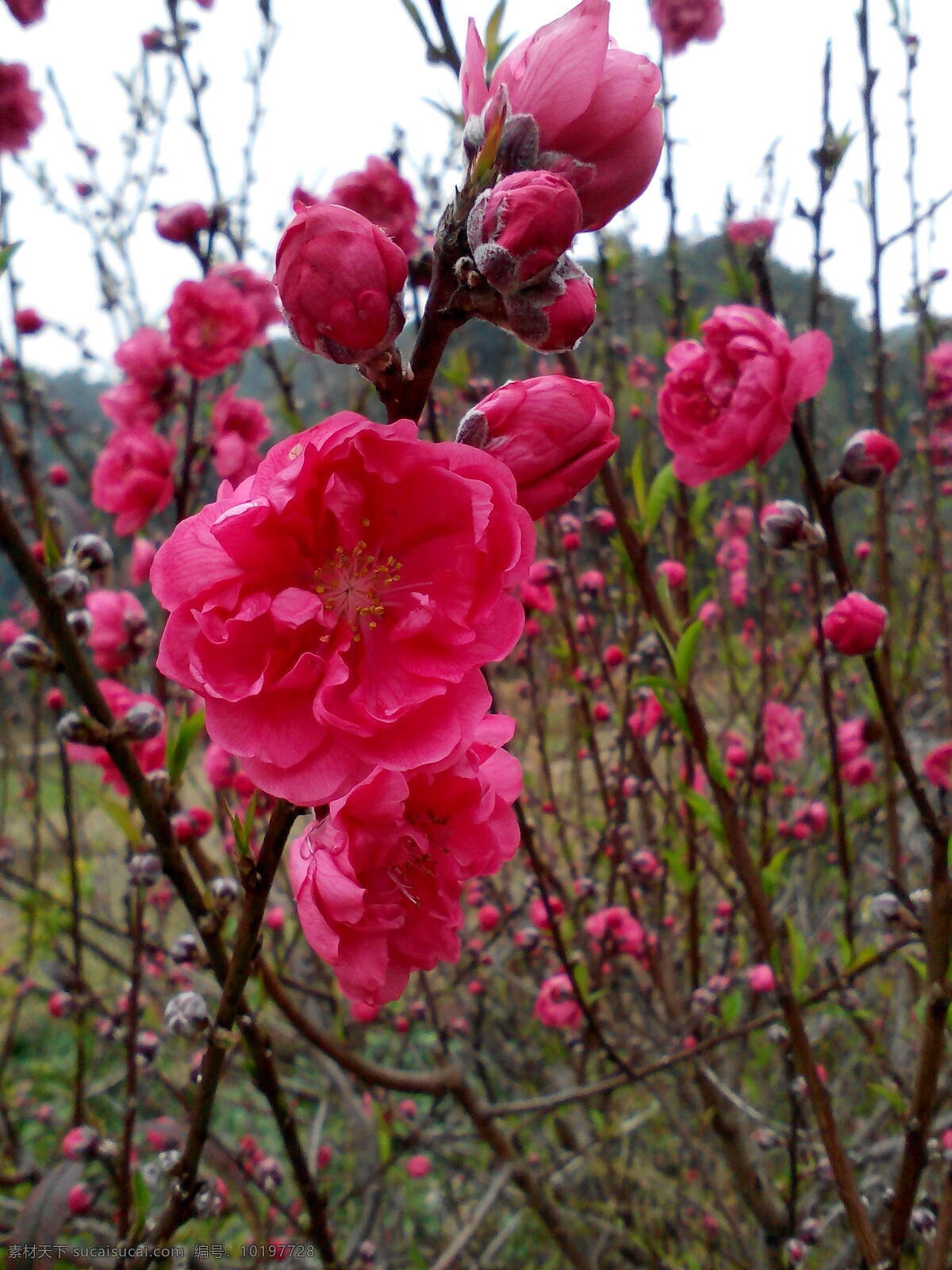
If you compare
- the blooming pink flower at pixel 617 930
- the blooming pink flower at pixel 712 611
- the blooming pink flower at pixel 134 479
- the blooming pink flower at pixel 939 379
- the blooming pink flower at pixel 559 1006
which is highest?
the blooming pink flower at pixel 939 379

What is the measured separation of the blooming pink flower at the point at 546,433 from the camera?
2.41 ft

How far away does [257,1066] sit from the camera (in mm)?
1044

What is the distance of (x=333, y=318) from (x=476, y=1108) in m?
1.81

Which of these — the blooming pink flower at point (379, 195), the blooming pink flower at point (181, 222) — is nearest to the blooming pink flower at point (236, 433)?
the blooming pink flower at point (181, 222)

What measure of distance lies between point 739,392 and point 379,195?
2.44 ft

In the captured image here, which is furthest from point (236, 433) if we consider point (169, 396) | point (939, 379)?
point (939, 379)

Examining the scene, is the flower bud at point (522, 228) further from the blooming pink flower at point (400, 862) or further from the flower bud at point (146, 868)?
the flower bud at point (146, 868)

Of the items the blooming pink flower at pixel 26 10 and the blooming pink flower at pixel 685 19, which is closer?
the blooming pink flower at pixel 26 10

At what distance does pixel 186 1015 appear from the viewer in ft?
3.93

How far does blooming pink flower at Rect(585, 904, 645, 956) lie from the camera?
2.45 m

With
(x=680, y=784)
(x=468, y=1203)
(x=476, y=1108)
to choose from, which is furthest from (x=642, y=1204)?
(x=680, y=784)

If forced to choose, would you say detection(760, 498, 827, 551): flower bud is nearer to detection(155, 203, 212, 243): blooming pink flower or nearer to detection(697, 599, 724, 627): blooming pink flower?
detection(155, 203, 212, 243): blooming pink flower

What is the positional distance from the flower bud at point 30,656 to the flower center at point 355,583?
1.47 feet

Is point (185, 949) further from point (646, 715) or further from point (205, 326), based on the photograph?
point (646, 715)
